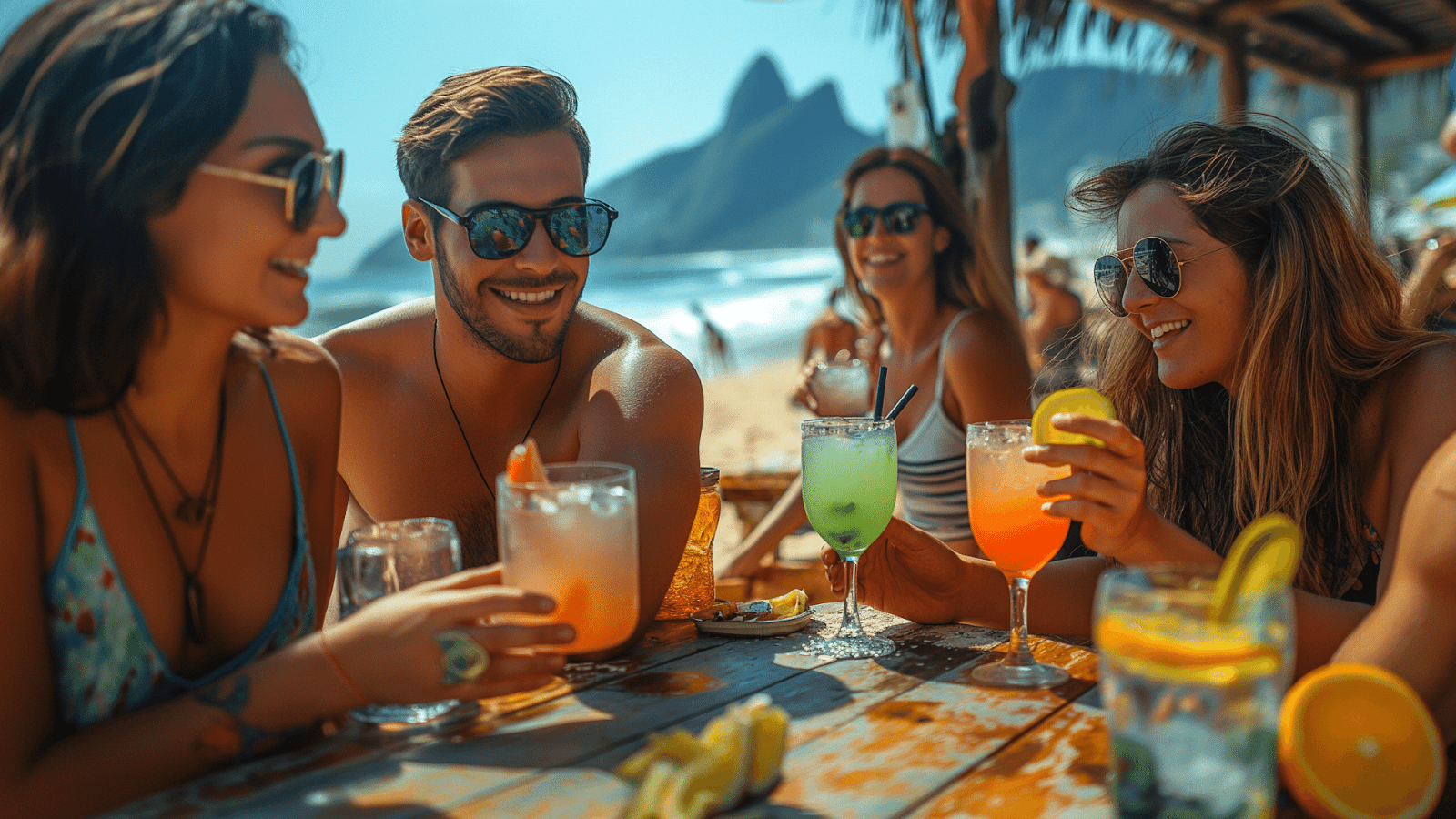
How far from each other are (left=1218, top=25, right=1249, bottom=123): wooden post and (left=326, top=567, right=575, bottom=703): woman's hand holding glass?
316 inches

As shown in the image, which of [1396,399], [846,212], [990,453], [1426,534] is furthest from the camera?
[846,212]

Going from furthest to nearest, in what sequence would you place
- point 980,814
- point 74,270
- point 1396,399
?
point 1396,399 → point 74,270 → point 980,814

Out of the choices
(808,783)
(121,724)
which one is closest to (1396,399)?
(808,783)

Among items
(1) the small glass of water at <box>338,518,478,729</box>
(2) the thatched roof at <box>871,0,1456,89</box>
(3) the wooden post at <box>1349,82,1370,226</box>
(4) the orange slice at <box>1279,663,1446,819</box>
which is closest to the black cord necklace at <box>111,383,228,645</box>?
(1) the small glass of water at <box>338,518,478,729</box>

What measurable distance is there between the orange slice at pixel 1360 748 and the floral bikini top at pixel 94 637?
133cm

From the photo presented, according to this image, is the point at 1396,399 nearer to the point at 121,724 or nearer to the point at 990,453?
the point at 990,453

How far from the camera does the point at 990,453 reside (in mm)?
1621

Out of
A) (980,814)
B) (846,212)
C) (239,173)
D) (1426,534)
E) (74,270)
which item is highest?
(846,212)

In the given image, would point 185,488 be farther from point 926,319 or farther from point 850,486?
point 926,319

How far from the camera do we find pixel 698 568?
2080 mm

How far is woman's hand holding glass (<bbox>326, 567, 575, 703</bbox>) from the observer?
1210mm

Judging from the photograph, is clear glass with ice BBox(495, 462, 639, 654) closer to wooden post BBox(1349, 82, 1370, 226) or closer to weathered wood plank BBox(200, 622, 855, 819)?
weathered wood plank BBox(200, 622, 855, 819)

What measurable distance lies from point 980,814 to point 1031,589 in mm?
843

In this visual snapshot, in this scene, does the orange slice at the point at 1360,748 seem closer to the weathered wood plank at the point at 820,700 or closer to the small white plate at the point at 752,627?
the weathered wood plank at the point at 820,700
